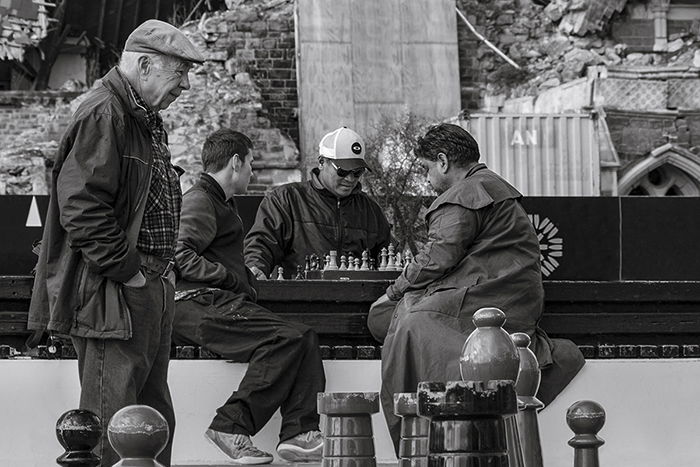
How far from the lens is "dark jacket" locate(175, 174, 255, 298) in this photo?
317 inches

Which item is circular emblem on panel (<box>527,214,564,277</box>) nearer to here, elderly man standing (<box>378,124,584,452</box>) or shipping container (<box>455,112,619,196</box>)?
shipping container (<box>455,112,619,196</box>)

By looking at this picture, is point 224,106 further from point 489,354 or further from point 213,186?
point 489,354

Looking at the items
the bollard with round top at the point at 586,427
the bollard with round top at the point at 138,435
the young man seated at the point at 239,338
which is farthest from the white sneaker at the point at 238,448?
the bollard with round top at the point at 138,435

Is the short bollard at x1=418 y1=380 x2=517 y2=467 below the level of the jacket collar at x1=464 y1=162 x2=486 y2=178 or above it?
below

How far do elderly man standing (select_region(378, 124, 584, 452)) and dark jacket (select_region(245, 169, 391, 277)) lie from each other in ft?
6.01

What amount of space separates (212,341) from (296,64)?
24.6 m

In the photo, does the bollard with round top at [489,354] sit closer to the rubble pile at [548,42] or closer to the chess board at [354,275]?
the chess board at [354,275]

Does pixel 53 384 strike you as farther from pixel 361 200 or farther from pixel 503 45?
pixel 503 45

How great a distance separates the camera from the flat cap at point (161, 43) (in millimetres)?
6469

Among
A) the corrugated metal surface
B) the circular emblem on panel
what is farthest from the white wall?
the corrugated metal surface

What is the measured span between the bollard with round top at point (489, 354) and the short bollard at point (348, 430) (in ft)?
2.00

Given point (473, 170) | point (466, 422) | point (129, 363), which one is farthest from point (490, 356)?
point (473, 170)

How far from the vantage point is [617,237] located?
19.8m

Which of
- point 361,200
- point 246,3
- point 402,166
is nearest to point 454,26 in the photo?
point 246,3
